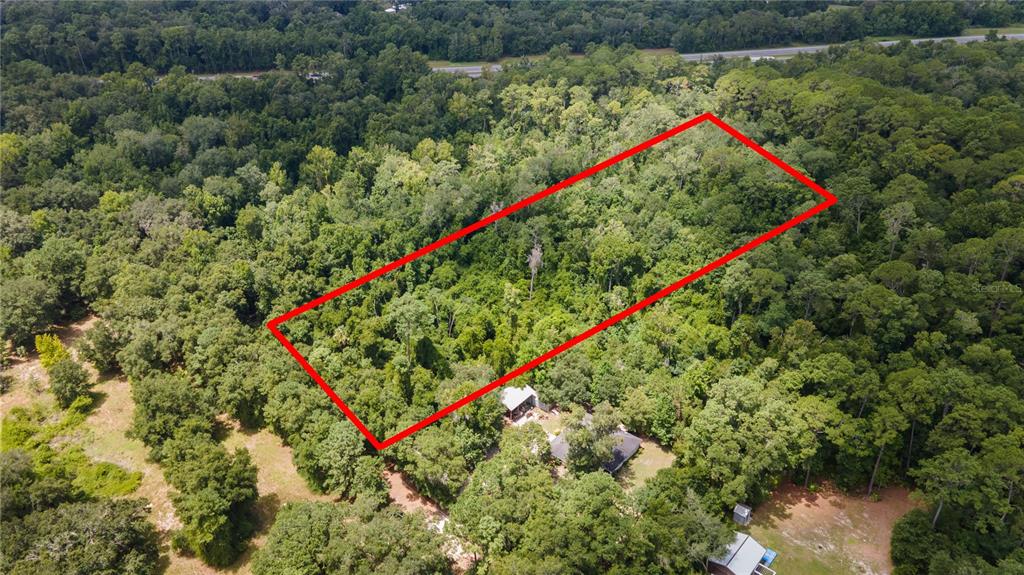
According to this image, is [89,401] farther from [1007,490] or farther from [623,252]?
[1007,490]

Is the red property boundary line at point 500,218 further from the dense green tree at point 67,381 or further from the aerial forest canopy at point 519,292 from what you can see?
the dense green tree at point 67,381

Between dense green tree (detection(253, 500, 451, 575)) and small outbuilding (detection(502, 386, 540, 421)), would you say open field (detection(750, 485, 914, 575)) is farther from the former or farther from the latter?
dense green tree (detection(253, 500, 451, 575))

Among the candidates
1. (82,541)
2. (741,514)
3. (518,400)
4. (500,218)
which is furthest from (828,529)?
(82,541)

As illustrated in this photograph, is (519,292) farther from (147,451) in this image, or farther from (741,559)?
(147,451)

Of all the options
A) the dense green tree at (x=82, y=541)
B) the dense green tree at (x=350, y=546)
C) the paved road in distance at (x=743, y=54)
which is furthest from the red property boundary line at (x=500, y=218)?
the paved road in distance at (x=743, y=54)

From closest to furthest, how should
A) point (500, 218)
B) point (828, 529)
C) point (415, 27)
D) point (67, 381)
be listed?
1. point (828, 529)
2. point (67, 381)
3. point (500, 218)
4. point (415, 27)
